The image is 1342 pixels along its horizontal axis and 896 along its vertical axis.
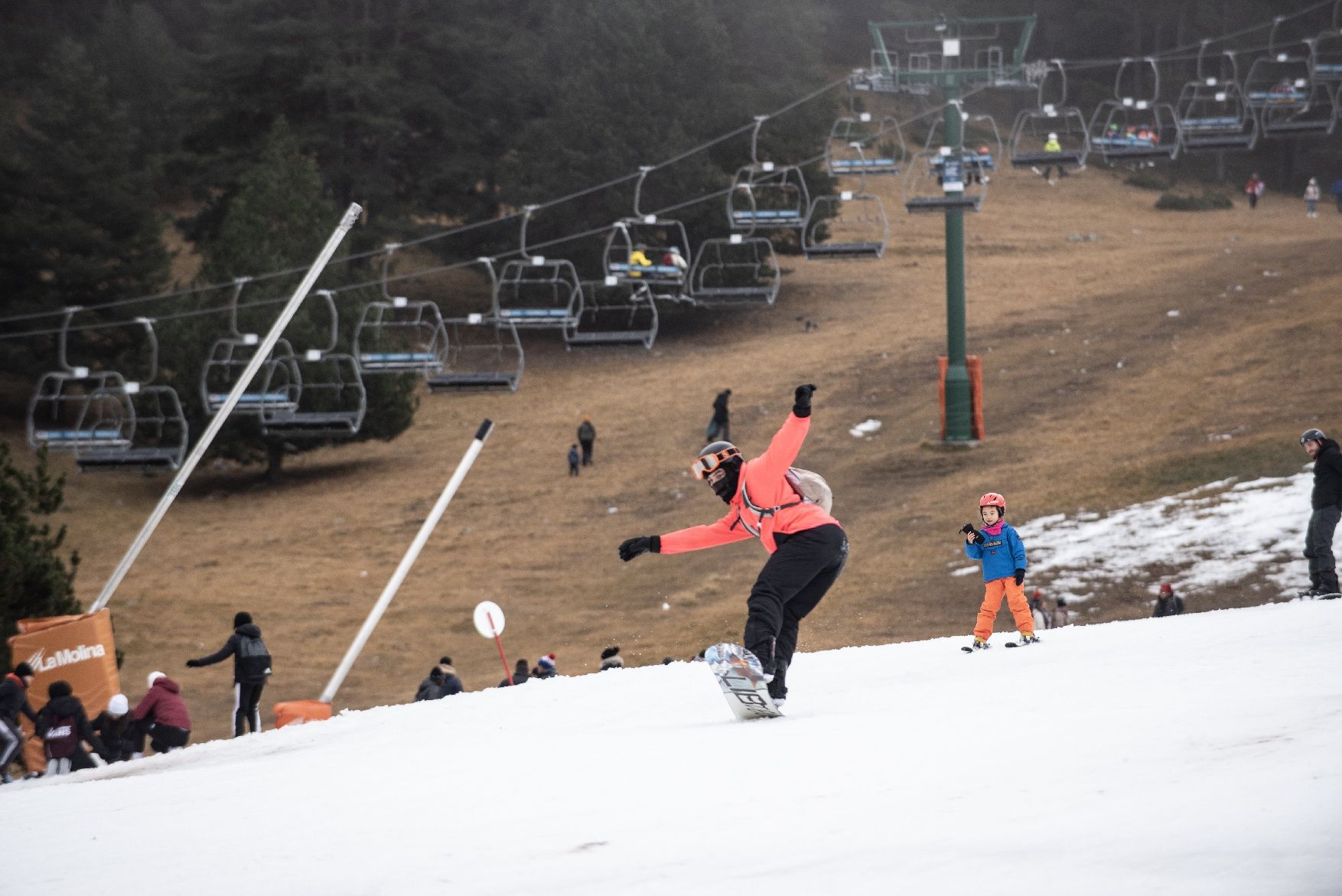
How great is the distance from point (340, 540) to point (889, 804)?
1196 inches

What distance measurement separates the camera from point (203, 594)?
103ft

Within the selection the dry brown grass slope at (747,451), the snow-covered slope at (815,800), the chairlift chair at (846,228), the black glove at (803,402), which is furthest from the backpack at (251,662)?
the chairlift chair at (846,228)

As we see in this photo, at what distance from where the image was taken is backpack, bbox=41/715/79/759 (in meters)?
13.9

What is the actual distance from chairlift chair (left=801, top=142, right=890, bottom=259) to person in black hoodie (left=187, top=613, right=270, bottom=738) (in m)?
12.3

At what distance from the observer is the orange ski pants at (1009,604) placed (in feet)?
38.8

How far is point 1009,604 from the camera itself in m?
11.8

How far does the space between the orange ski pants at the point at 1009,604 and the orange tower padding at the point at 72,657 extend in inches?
385

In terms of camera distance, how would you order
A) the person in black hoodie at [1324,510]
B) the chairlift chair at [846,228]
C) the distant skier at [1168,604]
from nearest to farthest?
the person in black hoodie at [1324,510] < the distant skier at [1168,604] < the chairlift chair at [846,228]

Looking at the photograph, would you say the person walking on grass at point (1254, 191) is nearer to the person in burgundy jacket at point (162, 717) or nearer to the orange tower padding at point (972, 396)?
the orange tower padding at point (972, 396)

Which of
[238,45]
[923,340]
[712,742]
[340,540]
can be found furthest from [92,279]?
[712,742]

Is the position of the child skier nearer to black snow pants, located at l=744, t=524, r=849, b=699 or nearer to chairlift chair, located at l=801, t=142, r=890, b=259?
black snow pants, located at l=744, t=524, r=849, b=699

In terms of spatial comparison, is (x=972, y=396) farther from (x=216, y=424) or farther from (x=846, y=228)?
(x=846, y=228)

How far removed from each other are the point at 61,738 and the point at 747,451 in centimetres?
2332

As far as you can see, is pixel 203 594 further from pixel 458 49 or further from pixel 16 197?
pixel 458 49
